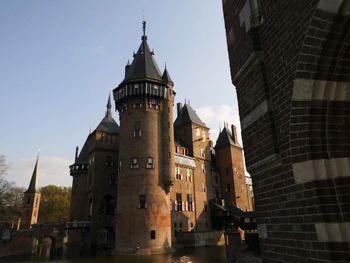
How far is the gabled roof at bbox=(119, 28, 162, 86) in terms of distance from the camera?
32.8m

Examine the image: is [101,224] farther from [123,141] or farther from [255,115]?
[255,115]

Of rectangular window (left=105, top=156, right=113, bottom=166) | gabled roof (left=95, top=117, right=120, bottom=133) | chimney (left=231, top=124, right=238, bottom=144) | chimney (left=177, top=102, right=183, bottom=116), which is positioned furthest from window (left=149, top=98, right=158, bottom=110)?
chimney (left=231, top=124, right=238, bottom=144)

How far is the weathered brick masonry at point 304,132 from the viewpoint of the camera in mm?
2812

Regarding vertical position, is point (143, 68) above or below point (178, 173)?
above

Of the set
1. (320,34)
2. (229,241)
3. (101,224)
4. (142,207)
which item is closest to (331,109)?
(320,34)

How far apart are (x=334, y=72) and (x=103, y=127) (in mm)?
40487

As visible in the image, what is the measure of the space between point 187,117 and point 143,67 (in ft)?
46.8

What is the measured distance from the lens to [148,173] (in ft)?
97.0

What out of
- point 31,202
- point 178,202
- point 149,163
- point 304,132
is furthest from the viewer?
point 31,202

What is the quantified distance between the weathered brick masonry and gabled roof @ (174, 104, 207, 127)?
135 ft

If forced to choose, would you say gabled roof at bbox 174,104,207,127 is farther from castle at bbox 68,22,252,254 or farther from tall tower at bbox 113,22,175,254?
A: tall tower at bbox 113,22,175,254

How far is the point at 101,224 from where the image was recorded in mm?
36469

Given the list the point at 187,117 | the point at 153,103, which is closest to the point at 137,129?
the point at 153,103

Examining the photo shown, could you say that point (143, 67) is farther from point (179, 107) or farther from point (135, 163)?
point (179, 107)
